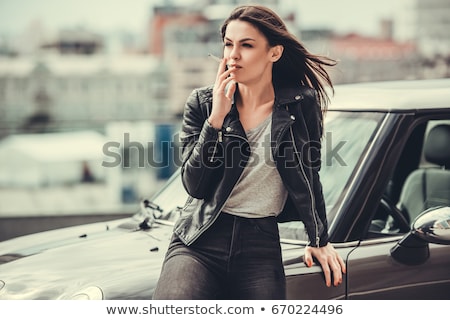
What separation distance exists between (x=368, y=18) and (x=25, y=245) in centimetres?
1583

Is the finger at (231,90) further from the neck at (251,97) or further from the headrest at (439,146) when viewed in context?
the headrest at (439,146)

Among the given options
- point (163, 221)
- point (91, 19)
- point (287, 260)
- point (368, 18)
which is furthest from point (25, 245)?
point (91, 19)

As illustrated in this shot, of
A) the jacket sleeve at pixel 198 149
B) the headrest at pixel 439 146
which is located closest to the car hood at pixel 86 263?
the jacket sleeve at pixel 198 149

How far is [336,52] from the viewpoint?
22.3 meters

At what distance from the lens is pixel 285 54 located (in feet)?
9.26

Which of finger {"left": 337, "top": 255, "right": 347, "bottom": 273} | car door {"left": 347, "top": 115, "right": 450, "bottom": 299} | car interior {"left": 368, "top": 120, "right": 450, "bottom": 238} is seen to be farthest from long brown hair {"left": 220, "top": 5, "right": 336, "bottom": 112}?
car interior {"left": 368, "top": 120, "right": 450, "bottom": 238}

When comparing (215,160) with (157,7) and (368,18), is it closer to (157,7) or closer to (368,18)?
(368,18)

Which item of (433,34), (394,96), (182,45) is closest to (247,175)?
(394,96)

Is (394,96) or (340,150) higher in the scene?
(394,96)

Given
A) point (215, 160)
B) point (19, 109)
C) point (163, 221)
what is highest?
point (215, 160)

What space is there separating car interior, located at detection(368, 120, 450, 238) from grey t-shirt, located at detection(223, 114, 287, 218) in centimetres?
89

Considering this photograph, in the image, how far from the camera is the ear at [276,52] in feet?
8.96

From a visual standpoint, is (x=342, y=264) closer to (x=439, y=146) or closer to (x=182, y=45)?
(x=439, y=146)

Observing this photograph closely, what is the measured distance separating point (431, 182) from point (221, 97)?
171 cm
